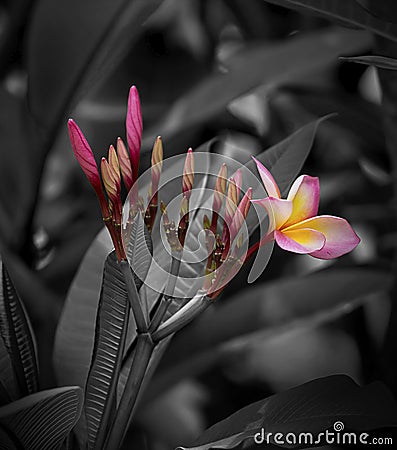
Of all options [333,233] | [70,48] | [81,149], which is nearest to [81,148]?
[81,149]

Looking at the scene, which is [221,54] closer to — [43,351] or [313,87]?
[313,87]

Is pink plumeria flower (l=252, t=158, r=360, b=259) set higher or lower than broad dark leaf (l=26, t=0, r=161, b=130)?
lower

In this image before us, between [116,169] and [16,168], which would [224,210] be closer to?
[116,169]

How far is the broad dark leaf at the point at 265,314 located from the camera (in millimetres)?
502

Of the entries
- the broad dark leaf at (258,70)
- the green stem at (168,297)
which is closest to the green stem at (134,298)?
the green stem at (168,297)

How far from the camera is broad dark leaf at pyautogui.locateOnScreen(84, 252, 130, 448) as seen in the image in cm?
32

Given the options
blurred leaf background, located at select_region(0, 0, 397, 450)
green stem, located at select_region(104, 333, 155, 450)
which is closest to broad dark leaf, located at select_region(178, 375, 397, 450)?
green stem, located at select_region(104, 333, 155, 450)

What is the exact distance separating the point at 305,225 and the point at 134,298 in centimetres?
8

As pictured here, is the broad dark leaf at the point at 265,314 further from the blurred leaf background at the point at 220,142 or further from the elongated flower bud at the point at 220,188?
the elongated flower bud at the point at 220,188

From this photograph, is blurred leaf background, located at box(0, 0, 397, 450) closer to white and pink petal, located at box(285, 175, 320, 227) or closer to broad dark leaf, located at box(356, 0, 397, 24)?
broad dark leaf, located at box(356, 0, 397, 24)

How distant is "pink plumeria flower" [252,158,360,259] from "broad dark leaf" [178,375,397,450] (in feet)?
0.22

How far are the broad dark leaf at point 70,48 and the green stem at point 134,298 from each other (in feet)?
0.66

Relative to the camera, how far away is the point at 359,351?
0.63m

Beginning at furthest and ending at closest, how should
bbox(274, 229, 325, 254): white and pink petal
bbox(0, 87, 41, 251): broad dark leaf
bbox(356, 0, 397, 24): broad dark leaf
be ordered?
bbox(0, 87, 41, 251): broad dark leaf, bbox(356, 0, 397, 24): broad dark leaf, bbox(274, 229, 325, 254): white and pink petal
